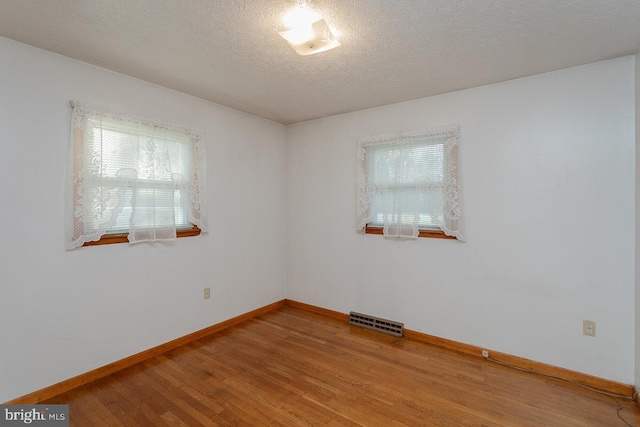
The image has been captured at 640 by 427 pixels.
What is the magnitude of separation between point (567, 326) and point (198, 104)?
151 inches

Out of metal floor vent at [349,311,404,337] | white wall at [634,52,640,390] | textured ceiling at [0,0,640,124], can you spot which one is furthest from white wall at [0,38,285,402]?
white wall at [634,52,640,390]

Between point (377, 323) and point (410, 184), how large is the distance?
1550 millimetres

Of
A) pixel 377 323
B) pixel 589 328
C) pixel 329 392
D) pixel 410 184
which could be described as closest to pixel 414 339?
pixel 377 323

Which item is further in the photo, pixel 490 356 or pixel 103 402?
pixel 490 356

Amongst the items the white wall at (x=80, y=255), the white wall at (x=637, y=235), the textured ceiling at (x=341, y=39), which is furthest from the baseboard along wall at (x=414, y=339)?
the textured ceiling at (x=341, y=39)

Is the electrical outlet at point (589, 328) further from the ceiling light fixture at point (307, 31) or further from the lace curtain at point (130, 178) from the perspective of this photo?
the lace curtain at point (130, 178)

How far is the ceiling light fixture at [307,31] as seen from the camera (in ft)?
5.28

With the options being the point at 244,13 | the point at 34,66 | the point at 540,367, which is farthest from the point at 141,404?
the point at 540,367

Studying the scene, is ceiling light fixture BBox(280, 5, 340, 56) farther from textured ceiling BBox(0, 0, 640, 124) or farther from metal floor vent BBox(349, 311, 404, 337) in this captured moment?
metal floor vent BBox(349, 311, 404, 337)

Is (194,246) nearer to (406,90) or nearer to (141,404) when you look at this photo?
(141,404)

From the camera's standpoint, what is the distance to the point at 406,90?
2.74 metres

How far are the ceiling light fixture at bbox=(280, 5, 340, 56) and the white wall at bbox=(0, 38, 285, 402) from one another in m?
1.63

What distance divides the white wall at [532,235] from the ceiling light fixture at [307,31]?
1.60 m

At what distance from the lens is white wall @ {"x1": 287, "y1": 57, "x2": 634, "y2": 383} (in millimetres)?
2127
